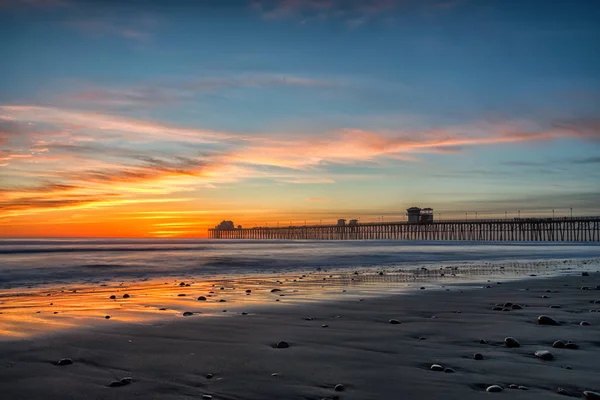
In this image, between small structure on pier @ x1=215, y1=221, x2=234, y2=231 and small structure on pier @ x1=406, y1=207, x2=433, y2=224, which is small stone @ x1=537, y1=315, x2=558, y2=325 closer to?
small structure on pier @ x1=406, y1=207, x2=433, y2=224

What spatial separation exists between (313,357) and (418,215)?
358ft

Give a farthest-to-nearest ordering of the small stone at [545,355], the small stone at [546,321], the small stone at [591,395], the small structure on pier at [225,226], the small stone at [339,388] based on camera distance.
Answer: the small structure on pier at [225,226], the small stone at [546,321], the small stone at [545,355], the small stone at [339,388], the small stone at [591,395]

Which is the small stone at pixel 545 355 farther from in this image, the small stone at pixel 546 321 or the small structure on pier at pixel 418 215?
the small structure on pier at pixel 418 215

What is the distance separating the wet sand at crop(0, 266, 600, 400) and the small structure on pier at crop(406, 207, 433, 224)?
10250 cm

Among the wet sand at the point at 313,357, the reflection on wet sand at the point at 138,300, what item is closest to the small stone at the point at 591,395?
the wet sand at the point at 313,357

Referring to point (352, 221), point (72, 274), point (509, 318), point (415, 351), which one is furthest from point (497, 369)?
point (352, 221)

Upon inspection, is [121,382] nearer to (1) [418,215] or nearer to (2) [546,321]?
(2) [546,321]

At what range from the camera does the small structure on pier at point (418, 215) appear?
4240 inches

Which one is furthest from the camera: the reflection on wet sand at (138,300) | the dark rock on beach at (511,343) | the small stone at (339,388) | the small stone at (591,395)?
the reflection on wet sand at (138,300)

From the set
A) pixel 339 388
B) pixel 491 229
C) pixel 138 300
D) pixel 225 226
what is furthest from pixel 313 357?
pixel 225 226

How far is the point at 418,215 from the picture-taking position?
11056 centimetres

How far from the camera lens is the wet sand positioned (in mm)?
3535

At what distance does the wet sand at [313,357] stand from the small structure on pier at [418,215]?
4035 inches

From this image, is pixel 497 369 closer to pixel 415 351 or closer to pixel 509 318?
pixel 415 351
